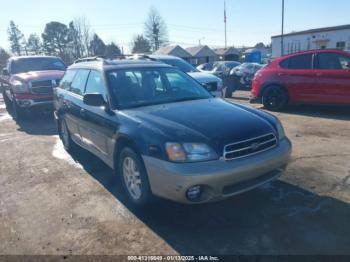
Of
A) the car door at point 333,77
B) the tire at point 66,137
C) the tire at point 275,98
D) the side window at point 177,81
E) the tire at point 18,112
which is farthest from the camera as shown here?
the tire at point 18,112

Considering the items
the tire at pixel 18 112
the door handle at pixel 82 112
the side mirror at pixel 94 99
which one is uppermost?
the side mirror at pixel 94 99

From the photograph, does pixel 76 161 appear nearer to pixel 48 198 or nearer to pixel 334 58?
pixel 48 198

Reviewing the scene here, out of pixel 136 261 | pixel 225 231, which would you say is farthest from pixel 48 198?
pixel 225 231

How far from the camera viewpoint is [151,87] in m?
4.50

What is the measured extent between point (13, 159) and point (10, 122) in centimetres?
469

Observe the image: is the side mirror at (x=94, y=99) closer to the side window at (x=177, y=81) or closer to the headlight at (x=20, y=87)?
the side window at (x=177, y=81)

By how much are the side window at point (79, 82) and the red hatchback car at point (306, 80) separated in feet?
19.2

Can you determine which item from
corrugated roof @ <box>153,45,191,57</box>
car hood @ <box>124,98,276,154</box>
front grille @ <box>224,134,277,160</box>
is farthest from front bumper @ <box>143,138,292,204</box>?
corrugated roof @ <box>153,45,191,57</box>

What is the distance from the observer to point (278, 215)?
3518 millimetres

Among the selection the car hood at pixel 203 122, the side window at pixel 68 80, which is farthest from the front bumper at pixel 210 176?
the side window at pixel 68 80

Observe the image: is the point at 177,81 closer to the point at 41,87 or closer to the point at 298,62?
the point at 298,62

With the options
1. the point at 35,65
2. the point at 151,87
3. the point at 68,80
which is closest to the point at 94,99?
the point at 151,87

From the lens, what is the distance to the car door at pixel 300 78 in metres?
8.54

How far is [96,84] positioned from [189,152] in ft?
6.96
